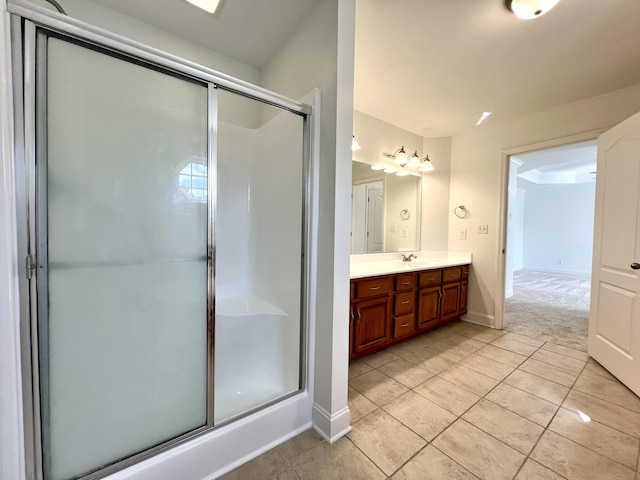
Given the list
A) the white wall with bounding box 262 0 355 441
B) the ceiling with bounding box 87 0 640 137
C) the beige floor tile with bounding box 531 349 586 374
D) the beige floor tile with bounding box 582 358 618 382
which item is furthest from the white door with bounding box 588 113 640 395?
the white wall with bounding box 262 0 355 441

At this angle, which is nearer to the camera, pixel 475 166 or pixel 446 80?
pixel 446 80

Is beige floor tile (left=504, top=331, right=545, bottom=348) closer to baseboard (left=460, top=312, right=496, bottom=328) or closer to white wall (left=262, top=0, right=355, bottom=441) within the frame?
baseboard (left=460, top=312, right=496, bottom=328)

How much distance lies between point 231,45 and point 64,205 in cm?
174

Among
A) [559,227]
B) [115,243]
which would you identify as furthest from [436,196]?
[559,227]

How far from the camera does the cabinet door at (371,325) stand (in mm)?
2152

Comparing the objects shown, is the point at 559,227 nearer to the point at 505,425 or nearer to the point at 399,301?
the point at 399,301

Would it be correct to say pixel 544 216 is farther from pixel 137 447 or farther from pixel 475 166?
pixel 137 447

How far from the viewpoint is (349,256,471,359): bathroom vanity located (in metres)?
2.15

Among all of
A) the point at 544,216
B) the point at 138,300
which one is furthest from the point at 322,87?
the point at 544,216

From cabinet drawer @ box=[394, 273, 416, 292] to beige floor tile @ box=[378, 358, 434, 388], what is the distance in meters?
0.65

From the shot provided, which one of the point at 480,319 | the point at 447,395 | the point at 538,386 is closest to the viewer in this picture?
the point at 447,395

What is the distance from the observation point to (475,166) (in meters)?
3.24

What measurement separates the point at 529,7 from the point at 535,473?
2381mm

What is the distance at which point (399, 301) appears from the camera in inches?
97.0
